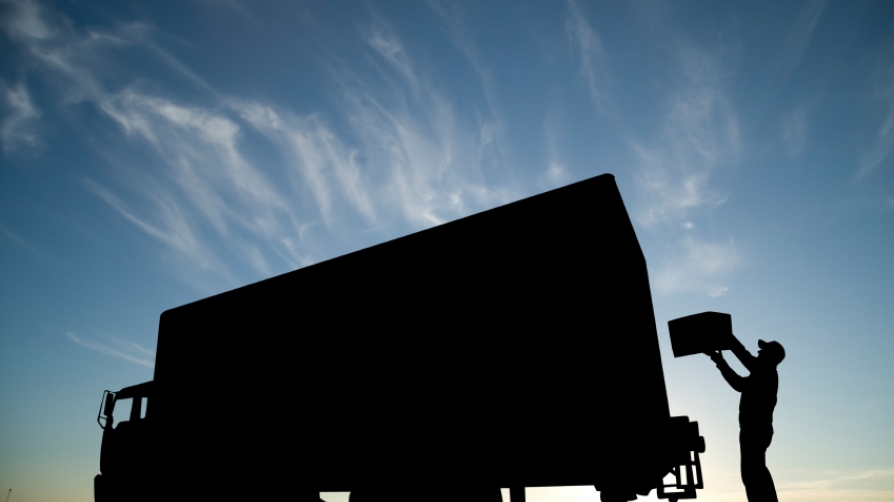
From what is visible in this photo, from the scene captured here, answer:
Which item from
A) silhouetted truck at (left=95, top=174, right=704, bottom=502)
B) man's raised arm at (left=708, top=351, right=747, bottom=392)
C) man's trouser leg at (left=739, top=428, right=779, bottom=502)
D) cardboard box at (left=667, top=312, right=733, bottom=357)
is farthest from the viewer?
cardboard box at (left=667, top=312, right=733, bottom=357)

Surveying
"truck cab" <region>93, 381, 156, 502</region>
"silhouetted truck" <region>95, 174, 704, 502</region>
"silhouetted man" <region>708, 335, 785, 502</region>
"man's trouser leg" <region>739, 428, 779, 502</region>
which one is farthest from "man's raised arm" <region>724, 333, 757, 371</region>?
"truck cab" <region>93, 381, 156, 502</region>

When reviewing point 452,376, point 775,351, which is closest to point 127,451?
point 452,376

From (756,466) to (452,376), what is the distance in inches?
104

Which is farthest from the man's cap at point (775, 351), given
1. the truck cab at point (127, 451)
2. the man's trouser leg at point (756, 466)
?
the truck cab at point (127, 451)

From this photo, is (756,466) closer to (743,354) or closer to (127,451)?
(743,354)

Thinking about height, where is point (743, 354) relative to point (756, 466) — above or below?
above

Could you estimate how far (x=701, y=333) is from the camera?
4.42m

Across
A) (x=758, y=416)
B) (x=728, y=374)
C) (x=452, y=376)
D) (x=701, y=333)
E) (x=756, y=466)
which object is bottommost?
(x=756, y=466)

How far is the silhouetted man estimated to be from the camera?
3.58 metres

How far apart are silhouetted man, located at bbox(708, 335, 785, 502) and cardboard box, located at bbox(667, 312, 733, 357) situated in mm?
337

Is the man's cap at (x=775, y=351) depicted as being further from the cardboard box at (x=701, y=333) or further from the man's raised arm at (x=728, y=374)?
the cardboard box at (x=701, y=333)

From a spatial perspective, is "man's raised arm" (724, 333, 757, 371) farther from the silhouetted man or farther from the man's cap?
the man's cap

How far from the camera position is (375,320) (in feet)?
16.7

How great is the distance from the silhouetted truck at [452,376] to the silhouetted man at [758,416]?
68cm
